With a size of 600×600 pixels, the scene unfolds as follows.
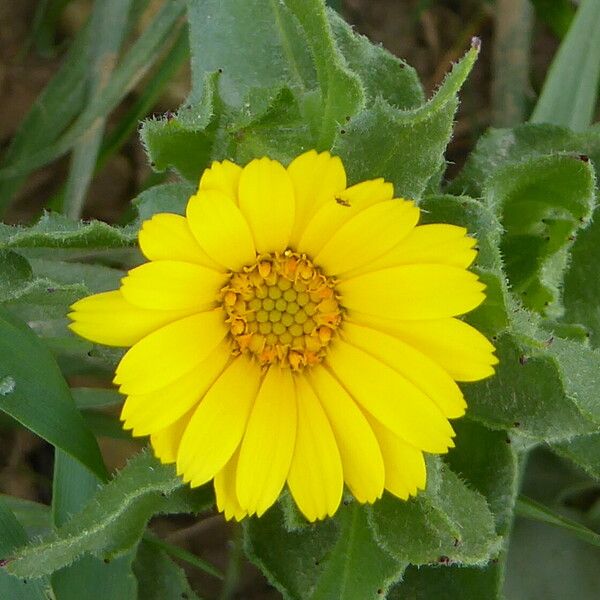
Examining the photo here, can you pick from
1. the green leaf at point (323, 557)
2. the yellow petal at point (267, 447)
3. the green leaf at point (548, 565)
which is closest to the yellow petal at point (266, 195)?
the yellow petal at point (267, 447)

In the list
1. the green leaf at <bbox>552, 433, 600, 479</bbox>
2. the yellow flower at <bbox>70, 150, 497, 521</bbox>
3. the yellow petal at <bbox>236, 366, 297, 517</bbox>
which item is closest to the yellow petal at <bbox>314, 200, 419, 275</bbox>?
the yellow flower at <bbox>70, 150, 497, 521</bbox>

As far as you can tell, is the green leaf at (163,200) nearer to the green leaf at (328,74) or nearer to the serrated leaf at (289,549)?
the green leaf at (328,74)

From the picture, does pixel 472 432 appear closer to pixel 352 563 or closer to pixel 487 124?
A: pixel 352 563

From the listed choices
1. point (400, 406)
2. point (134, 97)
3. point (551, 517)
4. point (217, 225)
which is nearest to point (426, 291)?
point (400, 406)

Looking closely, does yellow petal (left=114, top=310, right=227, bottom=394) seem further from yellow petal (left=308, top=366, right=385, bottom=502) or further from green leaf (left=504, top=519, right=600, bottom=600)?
green leaf (left=504, top=519, right=600, bottom=600)

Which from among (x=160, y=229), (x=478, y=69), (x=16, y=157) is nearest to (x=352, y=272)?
(x=160, y=229)
